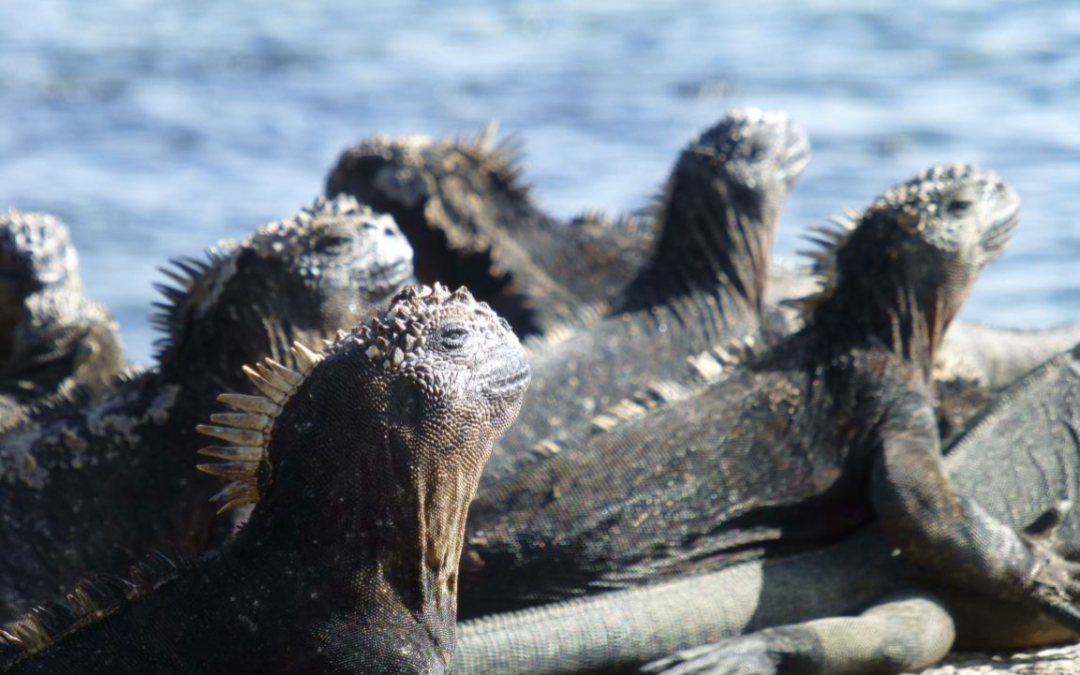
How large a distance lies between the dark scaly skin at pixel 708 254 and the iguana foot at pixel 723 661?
209cm

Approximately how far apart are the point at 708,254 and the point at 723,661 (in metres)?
2.83

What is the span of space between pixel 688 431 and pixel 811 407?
440 mm

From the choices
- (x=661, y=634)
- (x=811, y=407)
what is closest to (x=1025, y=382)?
(x=811, y=407)

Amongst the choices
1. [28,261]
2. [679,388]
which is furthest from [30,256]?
[679,388]

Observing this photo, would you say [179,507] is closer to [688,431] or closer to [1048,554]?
[688,431]

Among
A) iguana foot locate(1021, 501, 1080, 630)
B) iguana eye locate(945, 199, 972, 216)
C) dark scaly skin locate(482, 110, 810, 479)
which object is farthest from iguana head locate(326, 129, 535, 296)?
iguana foot locate(1021, 501, 1080, 630)

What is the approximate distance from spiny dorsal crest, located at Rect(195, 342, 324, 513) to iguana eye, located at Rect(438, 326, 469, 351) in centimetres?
28

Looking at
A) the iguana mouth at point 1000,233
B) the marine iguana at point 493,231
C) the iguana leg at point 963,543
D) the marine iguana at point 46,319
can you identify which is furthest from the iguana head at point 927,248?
the marine iguana at point 46,319

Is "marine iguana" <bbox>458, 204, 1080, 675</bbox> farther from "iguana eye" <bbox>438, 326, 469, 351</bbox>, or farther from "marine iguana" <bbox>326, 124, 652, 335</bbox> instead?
"marine iguana" <bbox>326, 124, 652, 335</bbox>

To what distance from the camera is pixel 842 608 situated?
16.8ft

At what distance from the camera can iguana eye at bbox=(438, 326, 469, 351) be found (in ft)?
12.3

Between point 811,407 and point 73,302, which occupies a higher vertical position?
point 73,302

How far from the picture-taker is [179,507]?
17.1ft

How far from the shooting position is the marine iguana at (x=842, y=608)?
4699 millimetres
